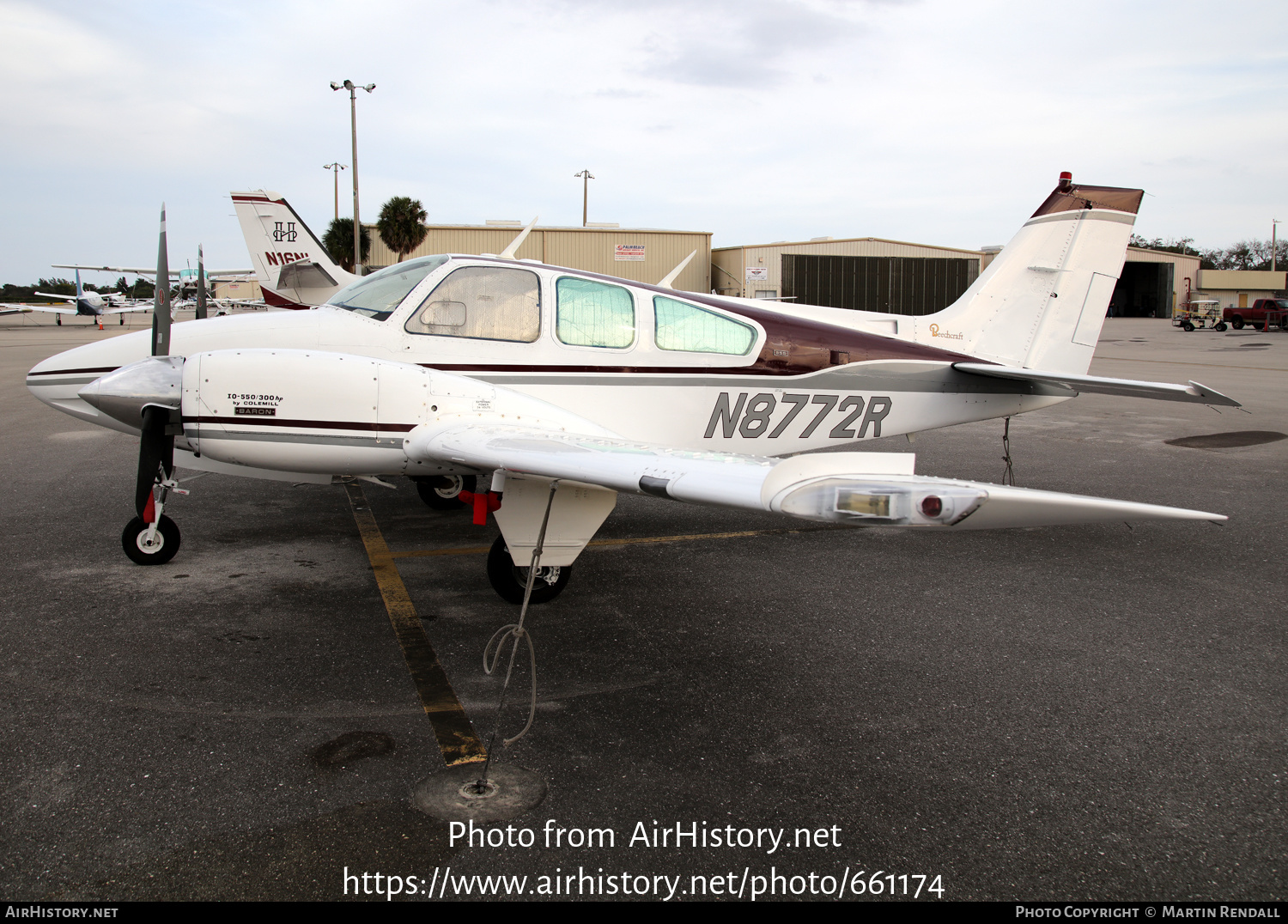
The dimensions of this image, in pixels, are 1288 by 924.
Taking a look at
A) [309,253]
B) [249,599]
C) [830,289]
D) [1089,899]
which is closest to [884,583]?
[1089,899]

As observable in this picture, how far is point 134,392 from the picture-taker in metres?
4.96

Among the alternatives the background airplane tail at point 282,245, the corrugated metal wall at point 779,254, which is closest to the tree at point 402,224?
the corrugated metal wall at point 779,254

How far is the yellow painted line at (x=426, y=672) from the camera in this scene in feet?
11.4

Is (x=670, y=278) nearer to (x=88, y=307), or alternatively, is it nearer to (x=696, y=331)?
(x=696, y=331)

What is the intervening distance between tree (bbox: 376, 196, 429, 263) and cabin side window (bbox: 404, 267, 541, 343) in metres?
35.2

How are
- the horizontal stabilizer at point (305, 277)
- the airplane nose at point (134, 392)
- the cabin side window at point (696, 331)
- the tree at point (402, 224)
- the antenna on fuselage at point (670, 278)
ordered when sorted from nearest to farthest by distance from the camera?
the airplane nose at point (134, 392) → the cabin side window at point (696, 331) → the antenna on fuselage at point (670, 278) → the horizontal stabilizer at point (305, 277) → the tree at point (402, 224)

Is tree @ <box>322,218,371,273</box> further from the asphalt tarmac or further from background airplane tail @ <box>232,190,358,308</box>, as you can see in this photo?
the asphalt tarmac

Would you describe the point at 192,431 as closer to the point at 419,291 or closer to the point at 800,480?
the point at 419,291

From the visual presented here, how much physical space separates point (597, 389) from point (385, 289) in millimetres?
1754

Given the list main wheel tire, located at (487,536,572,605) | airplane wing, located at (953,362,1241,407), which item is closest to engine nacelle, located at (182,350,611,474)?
main wheel tire, located at (487,536,572,605)

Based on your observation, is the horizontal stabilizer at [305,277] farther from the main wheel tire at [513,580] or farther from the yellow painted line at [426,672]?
the main wheel tire at [513,580]

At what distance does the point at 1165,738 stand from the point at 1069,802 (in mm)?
832

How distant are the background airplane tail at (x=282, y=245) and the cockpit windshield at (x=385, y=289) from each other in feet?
44.2

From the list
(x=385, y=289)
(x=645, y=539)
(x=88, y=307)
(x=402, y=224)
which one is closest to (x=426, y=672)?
(x=645, y=539)
